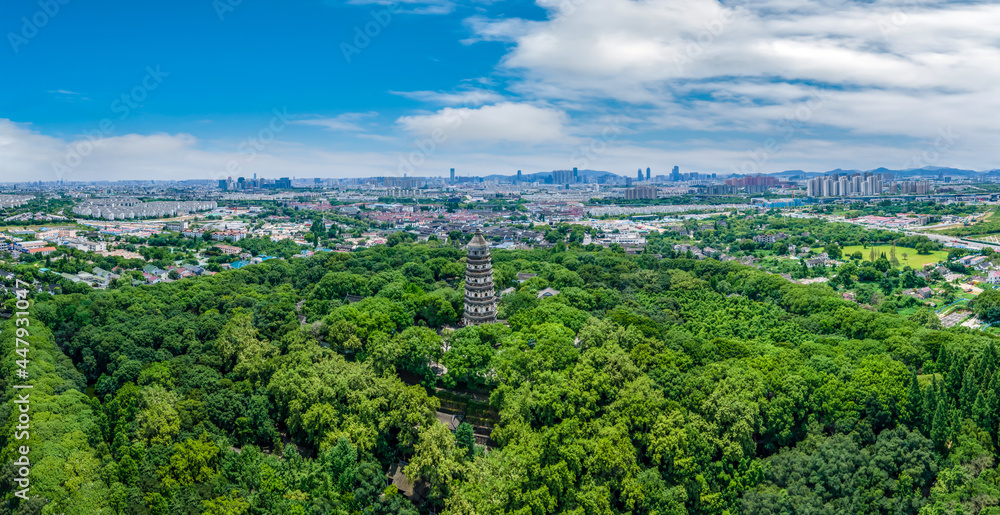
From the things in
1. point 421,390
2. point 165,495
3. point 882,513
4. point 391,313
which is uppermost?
point 391,313

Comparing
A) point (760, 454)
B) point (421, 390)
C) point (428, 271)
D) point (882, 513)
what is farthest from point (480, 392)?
point (428, 271)

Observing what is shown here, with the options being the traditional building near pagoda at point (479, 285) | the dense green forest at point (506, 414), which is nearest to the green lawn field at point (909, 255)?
the dense green forest at point (506, 414)

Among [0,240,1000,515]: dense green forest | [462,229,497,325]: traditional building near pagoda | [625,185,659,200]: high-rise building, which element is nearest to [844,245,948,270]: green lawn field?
[0,240,1000,515]: dense green forest

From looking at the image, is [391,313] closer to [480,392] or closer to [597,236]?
[480,392]

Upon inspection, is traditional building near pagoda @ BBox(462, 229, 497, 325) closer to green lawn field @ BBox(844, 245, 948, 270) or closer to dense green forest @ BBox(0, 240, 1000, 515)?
dense green forest @ BBox(0, 240, 1000, 515)

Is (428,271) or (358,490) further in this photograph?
(428,271)

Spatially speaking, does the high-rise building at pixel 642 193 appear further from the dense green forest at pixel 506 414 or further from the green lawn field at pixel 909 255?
the dense green forest at pixel 506 414
